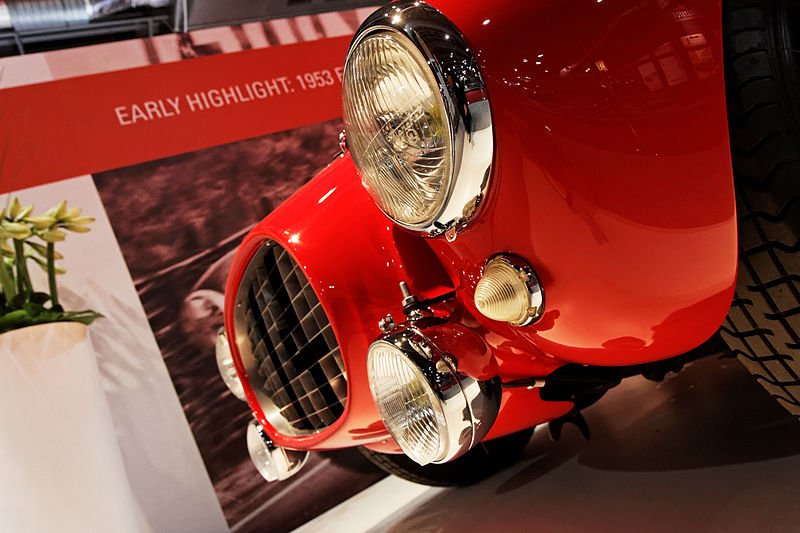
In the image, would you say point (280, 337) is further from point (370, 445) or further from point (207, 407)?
point (207, 407)

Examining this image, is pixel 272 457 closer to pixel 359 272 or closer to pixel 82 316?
pixel 359 272

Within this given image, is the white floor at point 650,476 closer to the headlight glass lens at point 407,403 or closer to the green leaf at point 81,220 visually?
the headlight glass lens at point 407,403

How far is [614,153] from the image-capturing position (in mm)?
649

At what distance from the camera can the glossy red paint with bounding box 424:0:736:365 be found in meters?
0.63

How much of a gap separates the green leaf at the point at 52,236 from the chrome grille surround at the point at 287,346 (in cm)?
66

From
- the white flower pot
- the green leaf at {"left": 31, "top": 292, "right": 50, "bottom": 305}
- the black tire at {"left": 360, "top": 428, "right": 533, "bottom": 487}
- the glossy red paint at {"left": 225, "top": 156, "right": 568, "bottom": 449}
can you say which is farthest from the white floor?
the green leaf at {"left": 31, "top": 292, "right": 50, "bottom": 305}

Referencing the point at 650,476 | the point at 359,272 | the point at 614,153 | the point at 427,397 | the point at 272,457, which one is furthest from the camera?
the point at 272,457

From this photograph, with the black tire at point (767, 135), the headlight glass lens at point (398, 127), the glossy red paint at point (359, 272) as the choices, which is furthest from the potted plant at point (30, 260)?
the black tire at point (767, 135)

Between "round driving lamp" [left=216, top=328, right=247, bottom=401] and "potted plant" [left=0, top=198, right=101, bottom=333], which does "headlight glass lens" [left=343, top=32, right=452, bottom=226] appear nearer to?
"round driving lamp" [left=216, top=328, right=247, bottom=401]

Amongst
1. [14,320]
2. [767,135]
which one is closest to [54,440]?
[14,320]

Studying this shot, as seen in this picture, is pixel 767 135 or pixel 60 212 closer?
pixel 767 135

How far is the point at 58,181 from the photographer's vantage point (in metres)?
1.80

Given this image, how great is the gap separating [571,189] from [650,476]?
0.74 metres

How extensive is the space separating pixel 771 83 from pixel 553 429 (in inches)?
29.1
